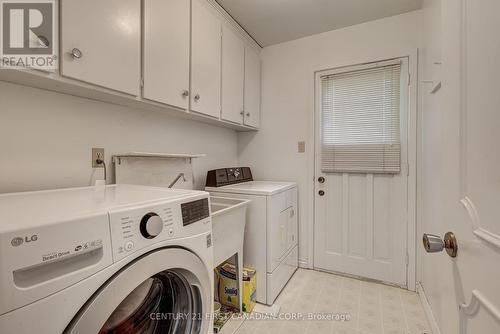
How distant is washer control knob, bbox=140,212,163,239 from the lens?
0.68 metres

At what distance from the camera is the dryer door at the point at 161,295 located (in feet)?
2.08

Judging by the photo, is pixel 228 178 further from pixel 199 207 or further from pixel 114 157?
pixel 199 207

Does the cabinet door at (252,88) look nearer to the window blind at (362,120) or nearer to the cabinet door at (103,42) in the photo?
the window blind at (362,120)

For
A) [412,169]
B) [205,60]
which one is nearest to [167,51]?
[205,60]

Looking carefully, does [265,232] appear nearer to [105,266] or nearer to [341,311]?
[341,311]

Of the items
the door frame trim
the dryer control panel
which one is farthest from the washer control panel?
the door frame trim

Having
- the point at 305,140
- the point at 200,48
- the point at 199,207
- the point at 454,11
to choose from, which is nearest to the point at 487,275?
the point at 454,11

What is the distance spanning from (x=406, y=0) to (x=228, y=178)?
6.73 ft

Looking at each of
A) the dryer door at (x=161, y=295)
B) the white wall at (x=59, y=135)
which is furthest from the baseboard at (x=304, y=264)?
the white wall at (x=59, y=135)

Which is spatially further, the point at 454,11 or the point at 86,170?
the point at 86,170

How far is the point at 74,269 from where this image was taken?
524 millimetres

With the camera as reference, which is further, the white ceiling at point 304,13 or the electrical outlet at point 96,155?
the white ceiling at point 304,13

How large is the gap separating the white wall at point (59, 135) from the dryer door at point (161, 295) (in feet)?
2.45

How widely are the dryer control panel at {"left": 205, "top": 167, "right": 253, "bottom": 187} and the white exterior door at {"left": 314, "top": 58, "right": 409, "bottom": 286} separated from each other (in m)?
0.74
